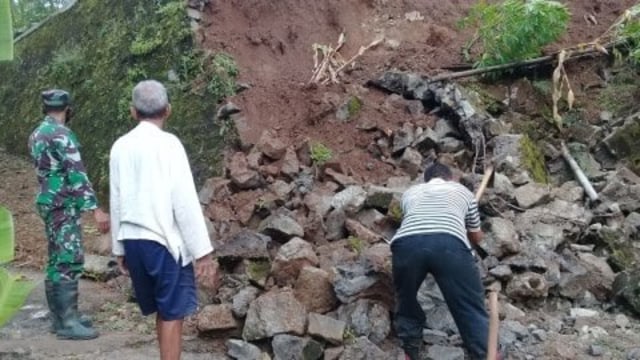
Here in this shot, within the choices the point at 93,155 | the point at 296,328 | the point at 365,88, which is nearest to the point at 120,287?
the point at 296,328

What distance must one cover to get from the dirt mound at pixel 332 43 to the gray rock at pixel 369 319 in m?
2.35

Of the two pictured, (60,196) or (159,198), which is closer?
(159,198)

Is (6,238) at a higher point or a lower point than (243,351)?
higher

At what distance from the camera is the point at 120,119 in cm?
1002

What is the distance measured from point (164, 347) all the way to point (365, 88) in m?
5.29

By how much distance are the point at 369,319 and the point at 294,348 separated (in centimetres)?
63

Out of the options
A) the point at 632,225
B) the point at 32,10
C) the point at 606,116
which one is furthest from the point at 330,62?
the point at 32,10

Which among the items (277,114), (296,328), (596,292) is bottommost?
(596,292)

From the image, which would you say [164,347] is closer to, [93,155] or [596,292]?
[596,292]

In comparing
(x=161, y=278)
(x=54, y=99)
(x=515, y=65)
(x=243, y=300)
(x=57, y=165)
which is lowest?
(x=243, y=300)

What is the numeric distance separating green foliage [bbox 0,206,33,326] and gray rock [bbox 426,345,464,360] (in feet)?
11.5

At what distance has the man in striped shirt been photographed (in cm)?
573

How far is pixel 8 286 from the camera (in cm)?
328

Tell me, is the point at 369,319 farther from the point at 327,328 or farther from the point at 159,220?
the point at 159,220
